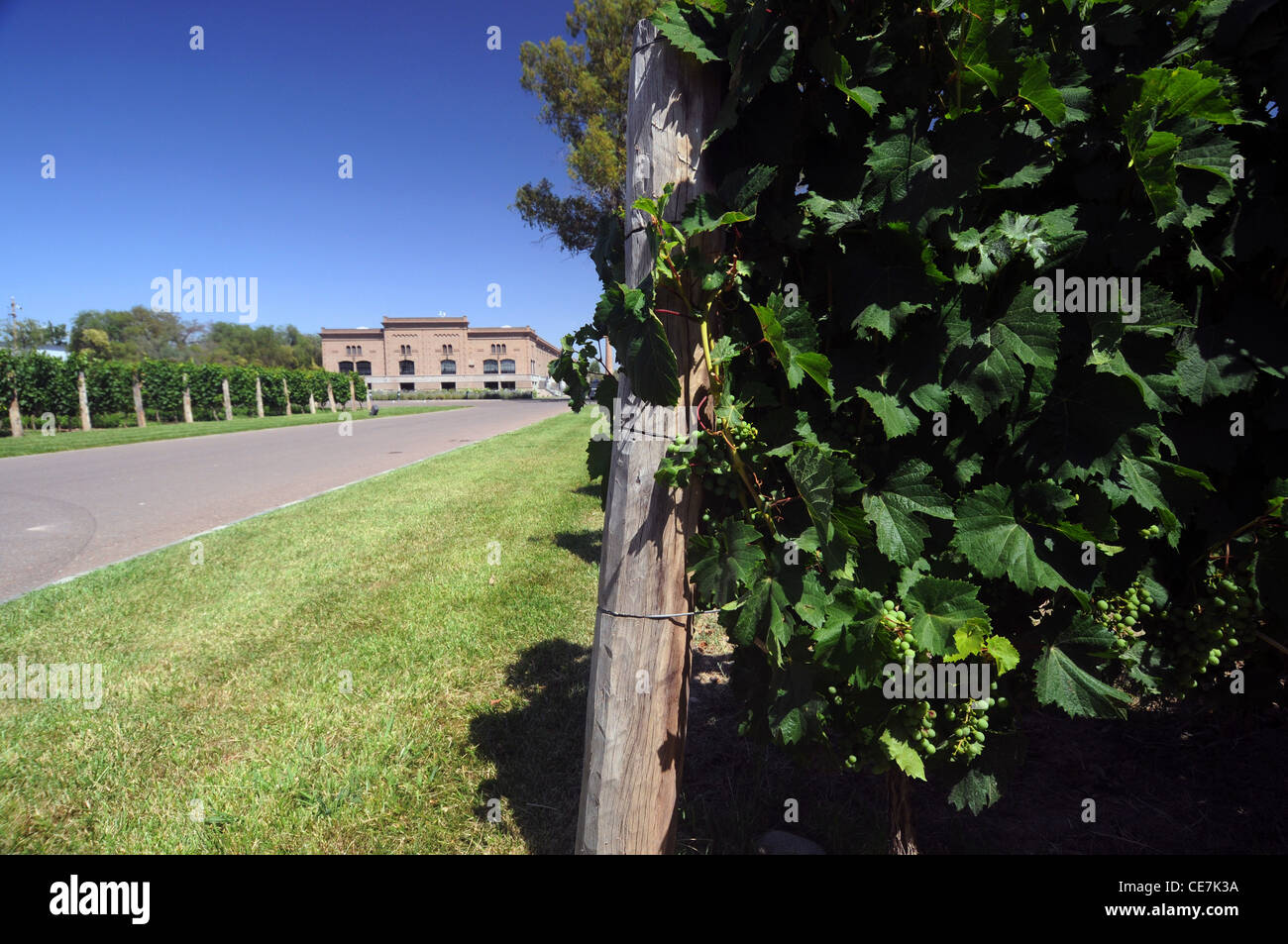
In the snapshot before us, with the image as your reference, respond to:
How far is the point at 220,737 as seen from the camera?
3145 millimetres

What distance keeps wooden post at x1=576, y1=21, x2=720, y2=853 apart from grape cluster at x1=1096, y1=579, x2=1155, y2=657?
3.62 ft

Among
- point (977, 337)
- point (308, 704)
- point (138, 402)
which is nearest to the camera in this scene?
point (977, 337)

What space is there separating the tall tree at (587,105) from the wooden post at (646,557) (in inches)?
502

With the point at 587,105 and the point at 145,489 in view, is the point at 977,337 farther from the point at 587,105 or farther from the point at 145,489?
the point at 587,105

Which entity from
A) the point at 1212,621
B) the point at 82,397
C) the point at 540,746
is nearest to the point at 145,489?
the point at 540,746

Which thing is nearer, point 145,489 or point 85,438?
point 145,489

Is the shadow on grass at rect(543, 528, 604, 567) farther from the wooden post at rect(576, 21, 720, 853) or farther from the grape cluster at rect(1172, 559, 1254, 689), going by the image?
the grape cluster at rect(1172, 559, 1254, 689)

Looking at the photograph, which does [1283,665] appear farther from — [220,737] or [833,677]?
[220,737]

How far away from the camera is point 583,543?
6.86 metres

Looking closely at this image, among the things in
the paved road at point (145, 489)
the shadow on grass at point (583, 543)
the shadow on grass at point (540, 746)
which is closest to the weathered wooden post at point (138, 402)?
the paved road at point (145, 489)

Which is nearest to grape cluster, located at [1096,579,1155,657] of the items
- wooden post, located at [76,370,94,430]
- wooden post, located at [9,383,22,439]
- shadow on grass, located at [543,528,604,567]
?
shadow on grass, located at [543,528,604,567]

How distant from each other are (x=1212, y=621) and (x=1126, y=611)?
23 centimetres
